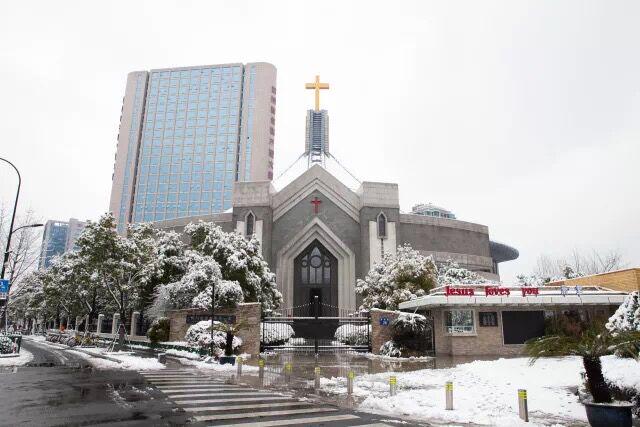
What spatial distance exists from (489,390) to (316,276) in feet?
110

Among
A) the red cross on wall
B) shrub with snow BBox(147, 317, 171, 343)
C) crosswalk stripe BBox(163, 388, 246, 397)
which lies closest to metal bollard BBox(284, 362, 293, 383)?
crosswalk stripe BBox(163, 388, 246, 397)

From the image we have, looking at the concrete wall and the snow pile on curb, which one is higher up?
the concrete wall

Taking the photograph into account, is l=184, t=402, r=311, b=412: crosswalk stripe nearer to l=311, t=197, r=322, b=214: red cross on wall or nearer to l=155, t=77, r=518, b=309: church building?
l=155, t=77, r=518, b=309: church building

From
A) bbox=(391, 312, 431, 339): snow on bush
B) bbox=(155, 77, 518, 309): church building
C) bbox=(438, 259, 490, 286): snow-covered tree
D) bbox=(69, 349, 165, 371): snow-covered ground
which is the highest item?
bbox=(155, 77, 518, 309): church building

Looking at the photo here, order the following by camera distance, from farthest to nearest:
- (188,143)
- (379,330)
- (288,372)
→ (188,143) < (379,330) < (288,372)

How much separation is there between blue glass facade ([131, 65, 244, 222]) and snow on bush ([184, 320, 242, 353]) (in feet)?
283

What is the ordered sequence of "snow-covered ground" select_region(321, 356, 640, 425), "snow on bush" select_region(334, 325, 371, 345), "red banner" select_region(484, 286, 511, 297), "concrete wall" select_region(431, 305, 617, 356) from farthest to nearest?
"snow on bush" select_region(334, 325, 371, 345)
"concrete wall" select_region(431, 305, 617, 356)
"red banner" select_region(484, 286, 511, 297)
"snow-covered ground" select_region(321, 356, 640, 425)

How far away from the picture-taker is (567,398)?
12.7 metres

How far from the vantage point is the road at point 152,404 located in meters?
9.49

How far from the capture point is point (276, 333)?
102 ft

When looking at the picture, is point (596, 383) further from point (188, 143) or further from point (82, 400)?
point (188, 143)

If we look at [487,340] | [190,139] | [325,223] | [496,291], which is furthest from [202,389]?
[190,139]

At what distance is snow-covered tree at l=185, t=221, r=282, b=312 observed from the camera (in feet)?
109

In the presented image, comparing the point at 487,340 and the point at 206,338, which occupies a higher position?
the point at 487,340
